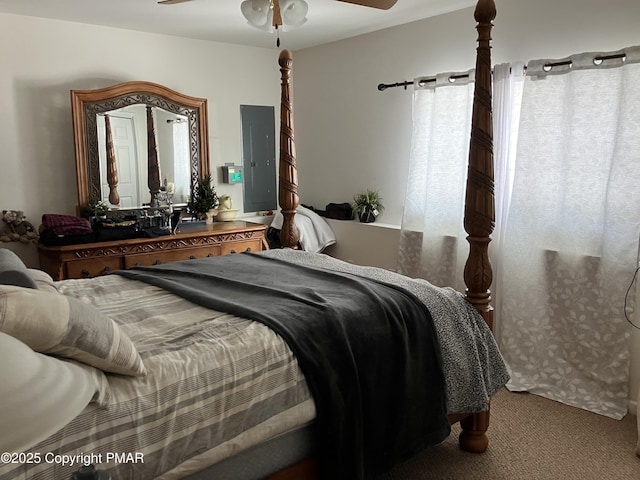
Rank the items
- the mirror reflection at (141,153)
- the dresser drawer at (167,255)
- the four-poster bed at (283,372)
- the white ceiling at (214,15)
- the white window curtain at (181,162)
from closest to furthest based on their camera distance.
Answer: the four-poster bed at (283,372), the white ceiling at (214,15), the dresser drawer at (167,255), the mirror reflection at (141,153), the white window curtain at (181,162)

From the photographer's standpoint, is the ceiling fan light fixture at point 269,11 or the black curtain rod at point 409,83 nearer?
the ceiling fan light fixture at point 269,11

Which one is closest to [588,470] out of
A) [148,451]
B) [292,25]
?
[148,451]

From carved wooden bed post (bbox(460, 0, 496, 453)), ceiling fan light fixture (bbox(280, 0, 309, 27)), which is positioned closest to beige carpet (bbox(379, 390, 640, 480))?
carved wooden bed post (bbox(460, 0, 496, 453))

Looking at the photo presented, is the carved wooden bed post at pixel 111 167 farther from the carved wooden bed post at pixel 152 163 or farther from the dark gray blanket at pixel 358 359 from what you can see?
the dark gray blanket at pixel 358 359

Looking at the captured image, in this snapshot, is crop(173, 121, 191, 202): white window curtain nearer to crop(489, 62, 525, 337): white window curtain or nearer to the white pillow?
crop(489, 62, 525, 337): white window curtain

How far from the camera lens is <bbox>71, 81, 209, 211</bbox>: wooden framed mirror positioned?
389cm

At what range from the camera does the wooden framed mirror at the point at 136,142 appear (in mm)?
3893

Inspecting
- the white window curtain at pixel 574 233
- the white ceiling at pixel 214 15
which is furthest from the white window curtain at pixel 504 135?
the white ceiling at pixel 214 15

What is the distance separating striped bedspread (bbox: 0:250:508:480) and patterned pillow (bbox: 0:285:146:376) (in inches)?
2.8

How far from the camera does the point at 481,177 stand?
2.31m

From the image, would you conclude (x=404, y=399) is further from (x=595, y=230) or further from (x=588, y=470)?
(x=595, y=230)

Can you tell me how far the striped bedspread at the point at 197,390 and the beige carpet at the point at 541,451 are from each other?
0.36 meters

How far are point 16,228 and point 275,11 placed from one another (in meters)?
2.38

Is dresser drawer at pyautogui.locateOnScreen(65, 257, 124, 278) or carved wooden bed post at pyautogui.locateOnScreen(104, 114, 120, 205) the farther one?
carved wooden bed post at pyautogui.locateOnScreen(104, 114, 120, 205)
